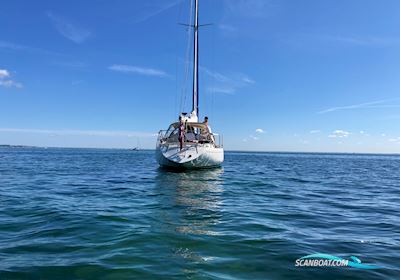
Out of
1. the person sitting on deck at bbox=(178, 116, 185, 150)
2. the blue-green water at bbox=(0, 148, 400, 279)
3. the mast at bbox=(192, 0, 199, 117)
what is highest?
the mast at bbox=(192, 0, 199, 117)

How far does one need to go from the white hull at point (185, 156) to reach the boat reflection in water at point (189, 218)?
27.6 ft

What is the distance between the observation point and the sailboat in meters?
24.3

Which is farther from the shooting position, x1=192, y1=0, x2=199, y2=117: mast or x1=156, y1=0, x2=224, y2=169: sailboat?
x1=192, y1=0, x2=199, y2=117: mast

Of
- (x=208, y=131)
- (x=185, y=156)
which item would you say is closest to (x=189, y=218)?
(x=185, y=156)

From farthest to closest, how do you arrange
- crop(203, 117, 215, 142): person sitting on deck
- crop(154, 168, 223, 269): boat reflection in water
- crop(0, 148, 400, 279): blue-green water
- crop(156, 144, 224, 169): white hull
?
1. crop(203, 117, 215, 142): person sitting on deck
2. crop(156, 144, 224, 169): white hull
3. crop(154, 168, 223, 269): boat reflection in water
4. crop(0, 148, 400, 279): blue-green water

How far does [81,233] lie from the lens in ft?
24.2

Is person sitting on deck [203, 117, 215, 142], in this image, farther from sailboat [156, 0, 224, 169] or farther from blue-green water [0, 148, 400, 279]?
blue-green water [0, 148, 400, 279]

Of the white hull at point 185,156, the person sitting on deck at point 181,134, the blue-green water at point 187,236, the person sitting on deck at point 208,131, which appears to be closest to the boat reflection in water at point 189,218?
the blue-green water at point 187,236

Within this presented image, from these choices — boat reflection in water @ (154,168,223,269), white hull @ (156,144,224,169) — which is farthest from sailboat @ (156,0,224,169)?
boat reflection in water @ (154,168,223,269)

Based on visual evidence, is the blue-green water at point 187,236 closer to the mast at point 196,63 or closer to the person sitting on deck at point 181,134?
the person sitting on deck at point 181,134

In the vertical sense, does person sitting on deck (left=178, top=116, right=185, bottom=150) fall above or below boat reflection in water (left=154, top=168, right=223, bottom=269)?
above

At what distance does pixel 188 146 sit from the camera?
24516 mm

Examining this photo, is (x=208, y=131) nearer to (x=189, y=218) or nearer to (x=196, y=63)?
(x=196, y=63)

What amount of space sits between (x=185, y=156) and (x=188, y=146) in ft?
2.64
